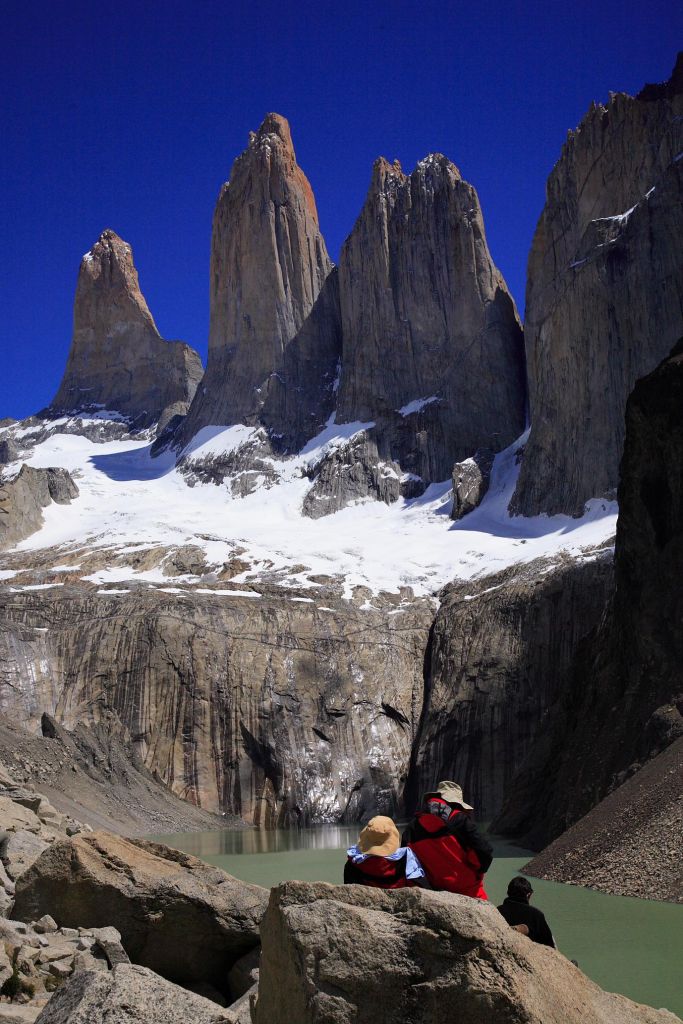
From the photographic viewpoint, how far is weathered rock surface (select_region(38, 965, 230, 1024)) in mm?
5605

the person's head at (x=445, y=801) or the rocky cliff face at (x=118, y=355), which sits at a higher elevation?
the rocky cliff face at (x=118, y=355)

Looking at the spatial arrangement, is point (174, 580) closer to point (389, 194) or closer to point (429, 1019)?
point (389, 194)

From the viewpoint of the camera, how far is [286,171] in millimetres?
98875

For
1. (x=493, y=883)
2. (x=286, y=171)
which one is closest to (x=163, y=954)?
(x=493, y=883)

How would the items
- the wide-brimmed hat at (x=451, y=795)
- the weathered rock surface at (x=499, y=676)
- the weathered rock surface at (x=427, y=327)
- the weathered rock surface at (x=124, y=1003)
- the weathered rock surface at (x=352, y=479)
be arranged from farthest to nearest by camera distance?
the weathered rock surface at (x=427, y=327)
the weathered rock surface at (x=352, y=479)
the weathered rock surface at (x=499, y=676)
the wide-brimmed hat at (x=451, y=795)
the weathered rock surface at (x=124, y=1003)

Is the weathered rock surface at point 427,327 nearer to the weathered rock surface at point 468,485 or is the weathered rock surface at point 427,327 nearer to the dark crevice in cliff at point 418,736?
the weathered rock surface at point 468,485

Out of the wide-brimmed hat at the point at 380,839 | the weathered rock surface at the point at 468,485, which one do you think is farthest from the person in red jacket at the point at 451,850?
the weathered rock surface at the point at 468,485

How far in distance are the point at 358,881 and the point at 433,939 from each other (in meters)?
1.45

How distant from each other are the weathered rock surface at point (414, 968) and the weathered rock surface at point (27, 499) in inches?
2735

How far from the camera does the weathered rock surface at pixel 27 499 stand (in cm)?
7331

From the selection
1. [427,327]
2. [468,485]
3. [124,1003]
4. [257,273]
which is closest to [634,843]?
[124,1003]

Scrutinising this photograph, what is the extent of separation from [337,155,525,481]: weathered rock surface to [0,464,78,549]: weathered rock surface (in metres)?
23.4

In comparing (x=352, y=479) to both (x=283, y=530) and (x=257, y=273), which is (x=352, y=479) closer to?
(x=283, y=530)

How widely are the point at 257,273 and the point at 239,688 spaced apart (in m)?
53.7
